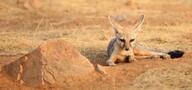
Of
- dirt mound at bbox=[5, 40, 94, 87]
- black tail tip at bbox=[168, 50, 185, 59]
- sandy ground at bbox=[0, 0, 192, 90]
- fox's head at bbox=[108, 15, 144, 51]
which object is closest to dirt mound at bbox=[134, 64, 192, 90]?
sandy ground at bbox=[0, 0, 192, 90]

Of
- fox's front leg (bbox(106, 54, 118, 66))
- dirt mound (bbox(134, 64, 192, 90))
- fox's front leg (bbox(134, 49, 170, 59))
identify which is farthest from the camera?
fox's front leg (bbox(134, 49, 170, 59))

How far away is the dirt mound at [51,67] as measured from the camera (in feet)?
30.0

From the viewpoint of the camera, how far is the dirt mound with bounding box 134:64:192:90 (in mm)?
8789

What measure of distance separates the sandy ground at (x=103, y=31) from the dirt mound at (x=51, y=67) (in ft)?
0.76

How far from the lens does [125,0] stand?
21312 millimetres

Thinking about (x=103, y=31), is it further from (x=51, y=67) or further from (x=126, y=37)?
(x=51, y=67)

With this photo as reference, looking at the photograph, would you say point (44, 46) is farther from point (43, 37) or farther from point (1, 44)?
point (43, 37)

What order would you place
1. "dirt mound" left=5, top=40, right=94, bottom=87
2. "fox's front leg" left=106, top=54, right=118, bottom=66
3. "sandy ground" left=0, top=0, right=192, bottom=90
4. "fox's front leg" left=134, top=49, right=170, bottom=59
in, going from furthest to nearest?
1. "fox's front leg" left=134, top=49, right=170, bottom=59
2. "fox's front leg" left=106, top=54, right=118, bottom=66
3. "sandy ground" left=0, top=0, right=192, bottom=90
4. "dirt mound" left=5, top=40, right=94, bottom=87

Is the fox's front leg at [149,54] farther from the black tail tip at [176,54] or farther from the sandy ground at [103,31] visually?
the sandy ground at [103,31]

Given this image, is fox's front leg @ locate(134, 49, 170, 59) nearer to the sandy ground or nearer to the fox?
the fox

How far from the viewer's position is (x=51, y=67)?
9195mm

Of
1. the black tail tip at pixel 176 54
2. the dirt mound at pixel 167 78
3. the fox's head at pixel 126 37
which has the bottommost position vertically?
the dirt mound at pixel 167 78

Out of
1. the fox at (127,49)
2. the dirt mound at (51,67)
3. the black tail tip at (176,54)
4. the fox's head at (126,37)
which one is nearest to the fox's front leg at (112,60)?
the fox at (127,49)

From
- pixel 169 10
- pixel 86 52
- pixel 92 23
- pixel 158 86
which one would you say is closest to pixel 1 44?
pixel 86 52
